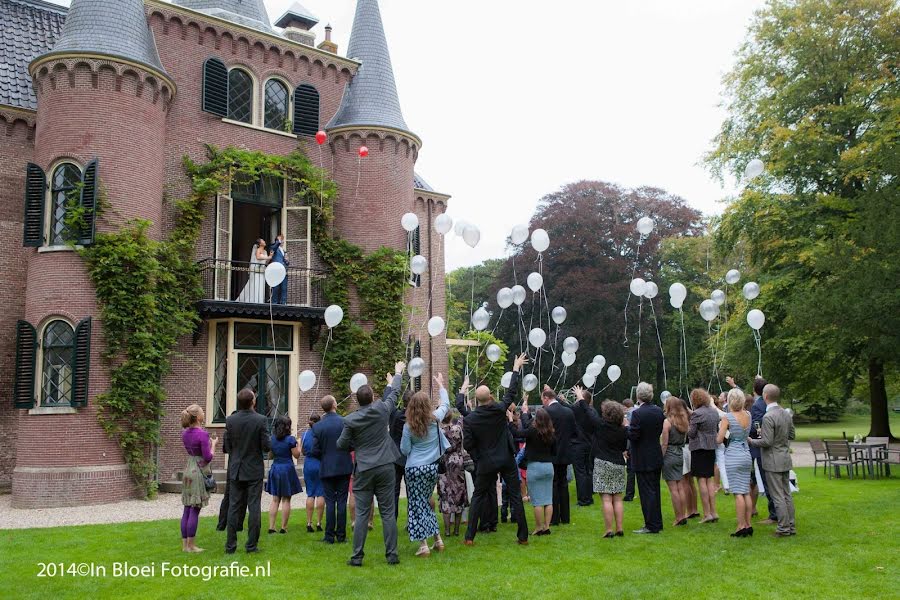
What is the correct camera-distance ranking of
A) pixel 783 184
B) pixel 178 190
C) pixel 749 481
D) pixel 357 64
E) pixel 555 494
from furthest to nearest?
pixel 783 184
pixel 357 64
pixel 178 190
pixel 555 494
pixel 749 481

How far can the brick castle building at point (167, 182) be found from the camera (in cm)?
1418

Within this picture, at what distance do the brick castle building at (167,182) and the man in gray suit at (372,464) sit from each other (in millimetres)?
8575

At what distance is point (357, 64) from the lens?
19.2m

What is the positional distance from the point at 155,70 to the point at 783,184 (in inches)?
831

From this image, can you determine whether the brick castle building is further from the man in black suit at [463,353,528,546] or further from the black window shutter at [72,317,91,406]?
the man in black suit at [463,353,528,546]

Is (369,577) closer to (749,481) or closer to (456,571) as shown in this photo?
(456,571)

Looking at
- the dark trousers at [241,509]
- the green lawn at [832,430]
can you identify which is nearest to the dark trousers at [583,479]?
the dark trousers at [241,509]

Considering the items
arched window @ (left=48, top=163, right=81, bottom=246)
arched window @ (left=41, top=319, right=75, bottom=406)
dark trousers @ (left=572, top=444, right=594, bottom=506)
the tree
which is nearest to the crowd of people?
dark trousers @ (left=572, top=444, right=594, bottom=506)

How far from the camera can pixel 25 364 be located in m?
14.2

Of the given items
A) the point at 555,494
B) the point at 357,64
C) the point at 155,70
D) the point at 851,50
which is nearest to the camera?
the point at 555,494

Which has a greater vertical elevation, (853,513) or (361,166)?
(361,166)

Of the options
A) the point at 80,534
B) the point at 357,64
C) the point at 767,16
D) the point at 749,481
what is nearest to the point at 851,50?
→ the point at 767,16

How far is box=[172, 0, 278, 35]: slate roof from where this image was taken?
18.0 m

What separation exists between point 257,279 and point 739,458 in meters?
11.9
